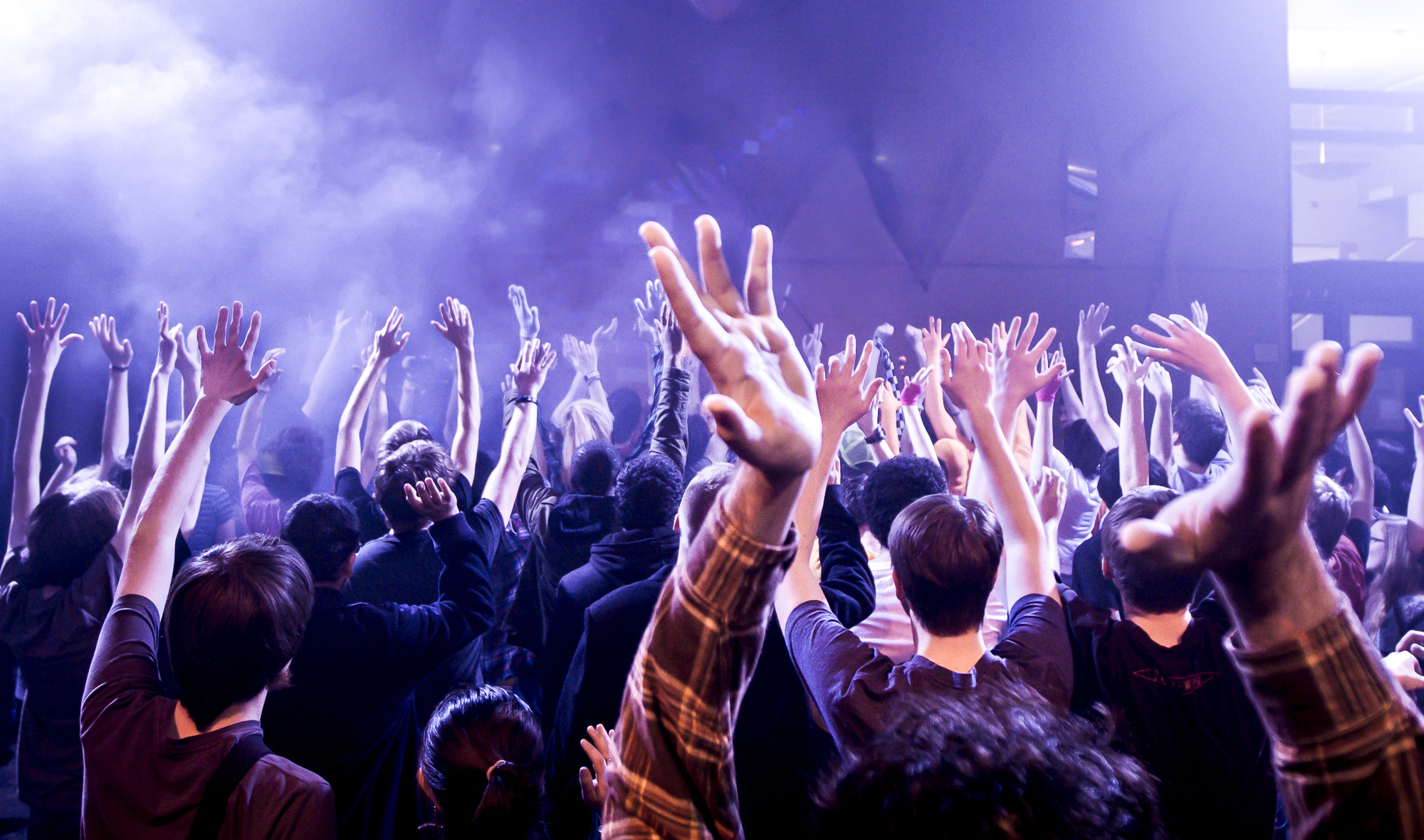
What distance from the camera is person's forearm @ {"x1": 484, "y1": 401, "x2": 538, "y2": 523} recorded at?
246 cm

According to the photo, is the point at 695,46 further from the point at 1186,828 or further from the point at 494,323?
the point at 1186,828

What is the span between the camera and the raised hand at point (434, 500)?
68.1 inches

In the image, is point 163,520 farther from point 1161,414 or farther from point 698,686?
point 1161,414

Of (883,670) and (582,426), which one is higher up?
(582,426)

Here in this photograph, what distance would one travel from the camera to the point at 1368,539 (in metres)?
3.00

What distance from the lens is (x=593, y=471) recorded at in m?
2.53

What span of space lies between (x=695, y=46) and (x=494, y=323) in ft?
8.42

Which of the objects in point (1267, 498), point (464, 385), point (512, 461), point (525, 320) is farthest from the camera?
point (525, 320)

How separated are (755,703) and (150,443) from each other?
161 centimetres

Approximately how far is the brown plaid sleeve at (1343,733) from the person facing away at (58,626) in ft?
8.10

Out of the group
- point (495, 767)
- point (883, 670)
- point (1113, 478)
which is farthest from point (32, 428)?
point (1113, 478)

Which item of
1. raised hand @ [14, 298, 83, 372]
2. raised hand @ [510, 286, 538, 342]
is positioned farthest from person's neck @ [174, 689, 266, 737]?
raised hand @ [510, 286, 538, 342]

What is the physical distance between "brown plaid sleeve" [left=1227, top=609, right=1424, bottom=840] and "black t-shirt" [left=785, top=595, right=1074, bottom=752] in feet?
1.91

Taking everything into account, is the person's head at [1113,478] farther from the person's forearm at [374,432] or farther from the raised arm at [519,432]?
the person's forearm at [374,432]
